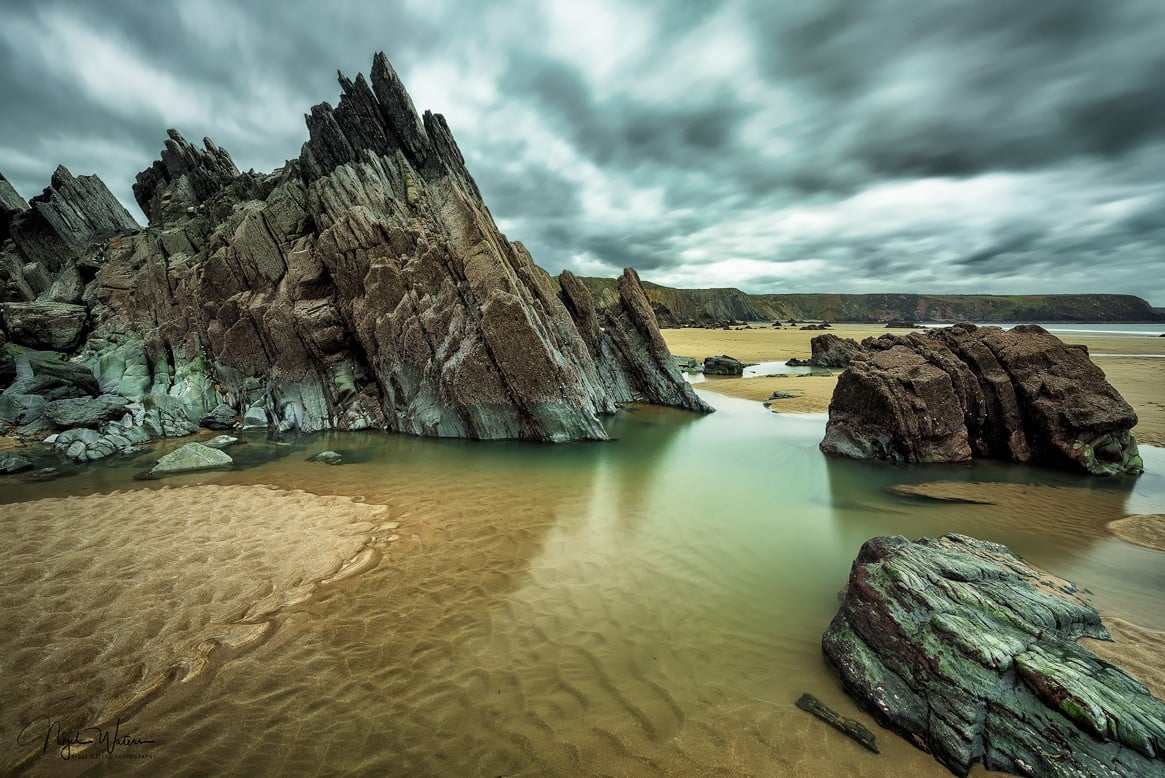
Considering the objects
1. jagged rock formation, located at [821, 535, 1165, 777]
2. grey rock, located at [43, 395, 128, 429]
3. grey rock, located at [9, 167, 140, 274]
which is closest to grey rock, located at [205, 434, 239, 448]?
grey rock, located at [43, 395, 128, 429]

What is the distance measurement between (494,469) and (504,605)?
8.95 meters

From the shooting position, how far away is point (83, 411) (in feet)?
69.9

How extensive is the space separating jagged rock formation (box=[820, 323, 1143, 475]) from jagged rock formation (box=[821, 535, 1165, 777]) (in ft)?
38.6

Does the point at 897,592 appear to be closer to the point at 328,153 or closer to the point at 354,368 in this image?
the point at 354,368

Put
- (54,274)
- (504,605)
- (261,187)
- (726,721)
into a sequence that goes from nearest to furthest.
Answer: (726,721), (504,605), (261,187), (54,274)

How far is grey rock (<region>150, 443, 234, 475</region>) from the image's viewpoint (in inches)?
610

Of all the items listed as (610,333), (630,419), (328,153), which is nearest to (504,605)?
(630,419)

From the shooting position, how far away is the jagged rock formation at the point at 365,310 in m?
21.5

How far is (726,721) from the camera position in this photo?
537 centimetres

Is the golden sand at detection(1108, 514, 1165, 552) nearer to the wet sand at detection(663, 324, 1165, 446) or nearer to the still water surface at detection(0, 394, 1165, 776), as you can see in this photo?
the still water surface at detection(0, 394, 1165, 776)

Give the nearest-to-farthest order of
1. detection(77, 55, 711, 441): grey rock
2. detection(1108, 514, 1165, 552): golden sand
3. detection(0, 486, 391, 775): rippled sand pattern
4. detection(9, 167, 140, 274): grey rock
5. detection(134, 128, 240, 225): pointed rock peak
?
detection(0, 486, 391, 775): rippled sand pattern
detection(1108, 514, 1165, 552): golden sand
detection(77, 55, 711, 441): grey rock
detection(134, 128, 240, 225): pointed rock peak
detection(9, 167, 140, 274): grey rock
